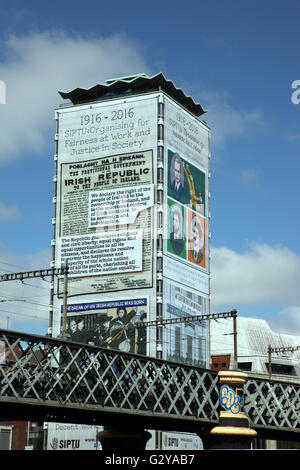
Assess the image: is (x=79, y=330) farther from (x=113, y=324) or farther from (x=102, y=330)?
(x=113, y=324)

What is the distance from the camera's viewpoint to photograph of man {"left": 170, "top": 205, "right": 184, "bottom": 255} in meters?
117

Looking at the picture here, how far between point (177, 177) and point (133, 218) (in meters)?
9.61

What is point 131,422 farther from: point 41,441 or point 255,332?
point 255,332

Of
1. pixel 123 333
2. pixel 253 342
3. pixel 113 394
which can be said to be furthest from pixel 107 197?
pixel 113 394

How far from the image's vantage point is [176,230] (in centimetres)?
11831

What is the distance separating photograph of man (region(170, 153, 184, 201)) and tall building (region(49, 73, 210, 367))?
0.17 m

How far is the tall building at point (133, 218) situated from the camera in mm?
114500

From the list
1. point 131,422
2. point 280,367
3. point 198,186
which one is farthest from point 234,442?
point 280,367

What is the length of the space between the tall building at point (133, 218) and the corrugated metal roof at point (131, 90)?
0.63ft

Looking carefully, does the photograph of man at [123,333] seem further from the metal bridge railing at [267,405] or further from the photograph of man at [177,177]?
the metal bridge railing at [267,405]

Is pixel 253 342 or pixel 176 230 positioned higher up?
pixel 176 230
